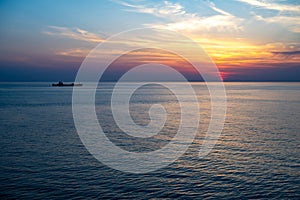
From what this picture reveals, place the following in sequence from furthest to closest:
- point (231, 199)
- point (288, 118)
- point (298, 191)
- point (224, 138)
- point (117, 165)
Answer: point (288, 118) → point (224, 138) → point (117, 165) → point (298, 191) → point (231, 199)

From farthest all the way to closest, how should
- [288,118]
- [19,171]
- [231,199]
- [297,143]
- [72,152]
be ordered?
[288,118]
[297,143]
[72,152]
[19,171]
[231,199]

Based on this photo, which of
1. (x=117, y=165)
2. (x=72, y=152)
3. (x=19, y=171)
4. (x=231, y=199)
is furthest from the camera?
(x=72, y=152)

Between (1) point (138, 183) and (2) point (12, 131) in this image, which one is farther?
(2) point (12, 131)

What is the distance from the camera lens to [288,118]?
5434cm

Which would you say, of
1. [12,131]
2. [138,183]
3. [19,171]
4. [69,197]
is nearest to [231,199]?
[138,183]

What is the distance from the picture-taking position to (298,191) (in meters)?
20.5

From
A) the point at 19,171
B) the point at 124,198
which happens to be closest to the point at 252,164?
the point at 124,198

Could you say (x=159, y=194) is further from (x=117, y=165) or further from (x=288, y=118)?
(x=288, y=118)

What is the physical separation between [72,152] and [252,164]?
737 inches

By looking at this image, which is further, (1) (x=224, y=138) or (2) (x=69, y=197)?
(1) (x=224, y=138)

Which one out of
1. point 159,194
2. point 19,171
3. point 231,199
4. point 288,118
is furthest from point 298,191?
point 288,118

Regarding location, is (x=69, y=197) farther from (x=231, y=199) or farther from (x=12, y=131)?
(x=12, y=131)

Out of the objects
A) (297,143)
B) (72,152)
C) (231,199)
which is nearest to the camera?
(231,199)

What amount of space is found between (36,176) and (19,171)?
227cm
